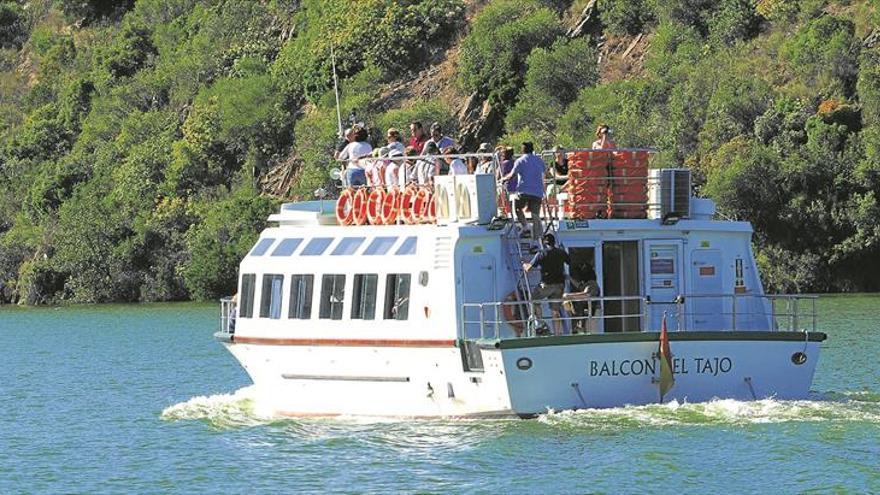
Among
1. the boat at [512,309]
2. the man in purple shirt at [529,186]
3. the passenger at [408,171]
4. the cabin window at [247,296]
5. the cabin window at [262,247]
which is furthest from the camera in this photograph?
the cabin window at [262,247]

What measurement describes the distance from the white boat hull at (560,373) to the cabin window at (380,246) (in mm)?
1484

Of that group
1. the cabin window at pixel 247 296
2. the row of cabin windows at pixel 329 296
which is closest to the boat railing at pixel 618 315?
the row of cabin windows at pixel 329 296

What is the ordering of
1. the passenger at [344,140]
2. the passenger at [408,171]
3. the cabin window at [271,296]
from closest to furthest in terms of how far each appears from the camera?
the passenger at [408,171] < the cabin window at [271,296] < the passenger at [344,140]

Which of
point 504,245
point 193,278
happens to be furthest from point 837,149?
point 504,245

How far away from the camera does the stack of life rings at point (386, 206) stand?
32.8m

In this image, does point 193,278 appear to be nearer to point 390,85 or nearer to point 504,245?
point 390,85

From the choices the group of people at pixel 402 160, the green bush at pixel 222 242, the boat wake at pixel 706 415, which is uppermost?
the green bush at pixel 222 242

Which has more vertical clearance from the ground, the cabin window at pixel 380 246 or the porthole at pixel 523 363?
the cabin window at pixel 380 246

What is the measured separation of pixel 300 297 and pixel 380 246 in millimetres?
1915

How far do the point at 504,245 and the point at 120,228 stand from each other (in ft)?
213

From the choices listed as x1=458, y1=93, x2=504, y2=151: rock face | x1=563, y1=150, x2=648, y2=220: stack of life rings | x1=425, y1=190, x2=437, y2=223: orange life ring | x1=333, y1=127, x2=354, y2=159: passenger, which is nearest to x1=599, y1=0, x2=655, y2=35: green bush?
x1=458, y1=93, x2=504, y2=151: rock face

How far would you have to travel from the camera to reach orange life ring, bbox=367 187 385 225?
33.6 meters

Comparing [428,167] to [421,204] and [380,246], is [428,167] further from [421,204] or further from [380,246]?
[380,246]

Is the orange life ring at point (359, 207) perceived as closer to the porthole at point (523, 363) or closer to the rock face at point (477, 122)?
the porthole at point (523, 363)
